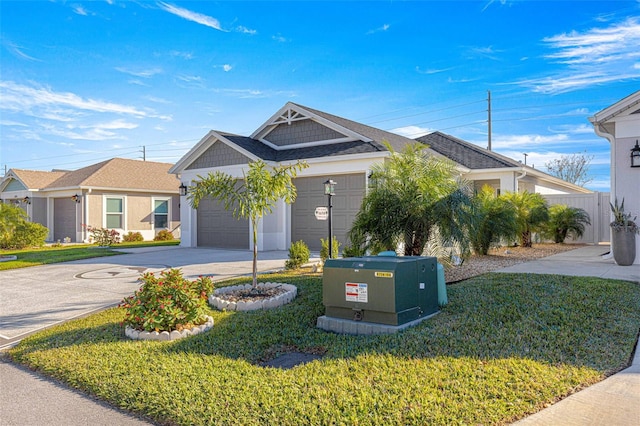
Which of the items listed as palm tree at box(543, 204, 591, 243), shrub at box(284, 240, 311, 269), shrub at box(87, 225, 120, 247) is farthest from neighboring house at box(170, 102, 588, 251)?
shrub at box(87, 225, 120, 247)

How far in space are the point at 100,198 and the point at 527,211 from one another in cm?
2004

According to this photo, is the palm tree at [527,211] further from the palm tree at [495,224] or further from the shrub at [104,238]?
the shrub at [104,238]

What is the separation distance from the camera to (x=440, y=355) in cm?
427

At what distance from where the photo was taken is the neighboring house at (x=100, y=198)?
22.2 m

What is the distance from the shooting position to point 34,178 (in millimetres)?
25375

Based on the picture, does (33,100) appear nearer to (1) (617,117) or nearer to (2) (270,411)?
(2) (270,411)

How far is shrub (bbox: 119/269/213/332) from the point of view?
17.5ft

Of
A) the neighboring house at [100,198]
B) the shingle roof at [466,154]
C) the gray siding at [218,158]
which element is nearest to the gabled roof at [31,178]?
the neighboring house at [100,198]

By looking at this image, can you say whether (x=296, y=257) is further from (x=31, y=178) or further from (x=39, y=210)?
(x=31, y=178)

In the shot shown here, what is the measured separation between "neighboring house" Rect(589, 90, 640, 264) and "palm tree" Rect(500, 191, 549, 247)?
3309 mm

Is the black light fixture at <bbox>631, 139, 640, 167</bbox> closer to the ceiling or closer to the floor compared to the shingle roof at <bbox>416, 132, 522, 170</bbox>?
closer to the floor

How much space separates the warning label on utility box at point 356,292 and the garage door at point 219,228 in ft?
35.6

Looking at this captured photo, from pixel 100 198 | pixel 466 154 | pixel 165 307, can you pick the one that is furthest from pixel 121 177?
pixel 165 307

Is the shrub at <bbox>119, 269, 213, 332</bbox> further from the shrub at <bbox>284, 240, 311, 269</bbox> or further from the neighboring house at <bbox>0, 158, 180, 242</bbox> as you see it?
the neighboring house at <bbox>0, 158, 180, 242</bbox>
